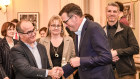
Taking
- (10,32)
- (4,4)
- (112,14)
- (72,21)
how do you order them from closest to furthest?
(72,21)
(112,14)
(10,32)
(4,4)

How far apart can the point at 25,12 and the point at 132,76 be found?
8.15m

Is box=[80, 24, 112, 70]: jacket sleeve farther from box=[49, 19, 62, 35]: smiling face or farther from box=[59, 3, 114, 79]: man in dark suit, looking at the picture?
box=[49, 19, 62, 35]: smiling face

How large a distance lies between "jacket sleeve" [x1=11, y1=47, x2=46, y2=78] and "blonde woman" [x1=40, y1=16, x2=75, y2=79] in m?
1.02

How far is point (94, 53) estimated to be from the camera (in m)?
2.50

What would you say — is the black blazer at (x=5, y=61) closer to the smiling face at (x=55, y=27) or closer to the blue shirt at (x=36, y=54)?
the smiling face at (x=55, y=27)

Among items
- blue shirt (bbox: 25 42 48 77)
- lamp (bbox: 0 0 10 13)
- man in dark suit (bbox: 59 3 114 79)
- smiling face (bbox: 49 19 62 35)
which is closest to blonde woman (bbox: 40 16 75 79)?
smiling face (bbox: 49 19 62 35)

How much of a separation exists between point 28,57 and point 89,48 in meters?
0.86

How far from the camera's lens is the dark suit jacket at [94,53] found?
7.83ft

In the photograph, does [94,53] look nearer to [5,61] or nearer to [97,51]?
[97,51]

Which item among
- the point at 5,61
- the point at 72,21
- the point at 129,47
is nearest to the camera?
the point at 72,21

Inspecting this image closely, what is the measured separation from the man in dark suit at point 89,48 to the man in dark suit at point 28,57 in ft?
1.93

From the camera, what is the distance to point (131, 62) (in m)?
3.52

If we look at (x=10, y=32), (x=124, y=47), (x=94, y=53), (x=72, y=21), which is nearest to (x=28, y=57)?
(x=72, y=21)

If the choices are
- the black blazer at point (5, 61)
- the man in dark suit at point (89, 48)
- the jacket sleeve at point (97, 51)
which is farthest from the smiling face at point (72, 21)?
the black blazer at point (5, 61)
